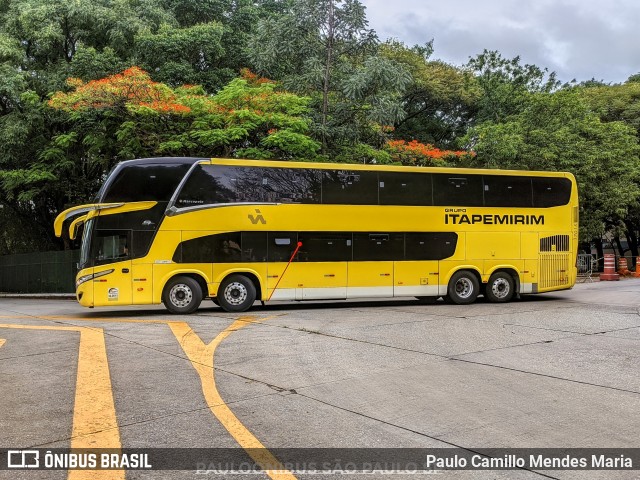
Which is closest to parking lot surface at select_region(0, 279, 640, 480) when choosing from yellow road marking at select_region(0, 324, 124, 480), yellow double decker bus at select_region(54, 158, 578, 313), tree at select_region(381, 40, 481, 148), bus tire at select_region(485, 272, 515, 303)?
yellow road marking at select_region(0, 324, 124, 480)

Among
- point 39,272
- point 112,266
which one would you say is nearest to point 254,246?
point 112,266

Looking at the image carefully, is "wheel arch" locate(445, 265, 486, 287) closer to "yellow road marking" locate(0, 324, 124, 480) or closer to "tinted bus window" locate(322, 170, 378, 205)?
"tinted bus window" locate(322, 170, 378, 205)

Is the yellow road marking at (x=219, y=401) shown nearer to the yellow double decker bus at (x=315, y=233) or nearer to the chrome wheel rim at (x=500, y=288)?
the yellow double decker bus at (x=315, y=233)

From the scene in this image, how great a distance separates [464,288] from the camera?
57.2 feet

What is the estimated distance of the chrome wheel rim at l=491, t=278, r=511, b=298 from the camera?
17.7 metres

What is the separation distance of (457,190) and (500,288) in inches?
130

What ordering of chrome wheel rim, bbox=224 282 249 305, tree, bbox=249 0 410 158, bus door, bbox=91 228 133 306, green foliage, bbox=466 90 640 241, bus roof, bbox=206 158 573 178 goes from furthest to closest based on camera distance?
green foliage, bbox=466 90 640 241 < tree, bbox=249 0 410 158 < chrome wheel rim, bbox=224 282 249 305 < bus roof, bbox=206 158 573 178 < bus door, bbox=91 228 133 306

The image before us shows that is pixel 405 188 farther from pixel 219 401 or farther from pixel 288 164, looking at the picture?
pixel 219 401

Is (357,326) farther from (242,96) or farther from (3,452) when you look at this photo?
(242,96)

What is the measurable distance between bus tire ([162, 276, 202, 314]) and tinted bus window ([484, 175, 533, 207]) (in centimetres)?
868

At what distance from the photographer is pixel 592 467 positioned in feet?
14.3

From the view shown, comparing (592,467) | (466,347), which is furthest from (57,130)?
(592,467)

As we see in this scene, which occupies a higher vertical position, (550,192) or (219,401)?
(550,192)

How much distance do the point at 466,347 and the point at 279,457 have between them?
559cm
